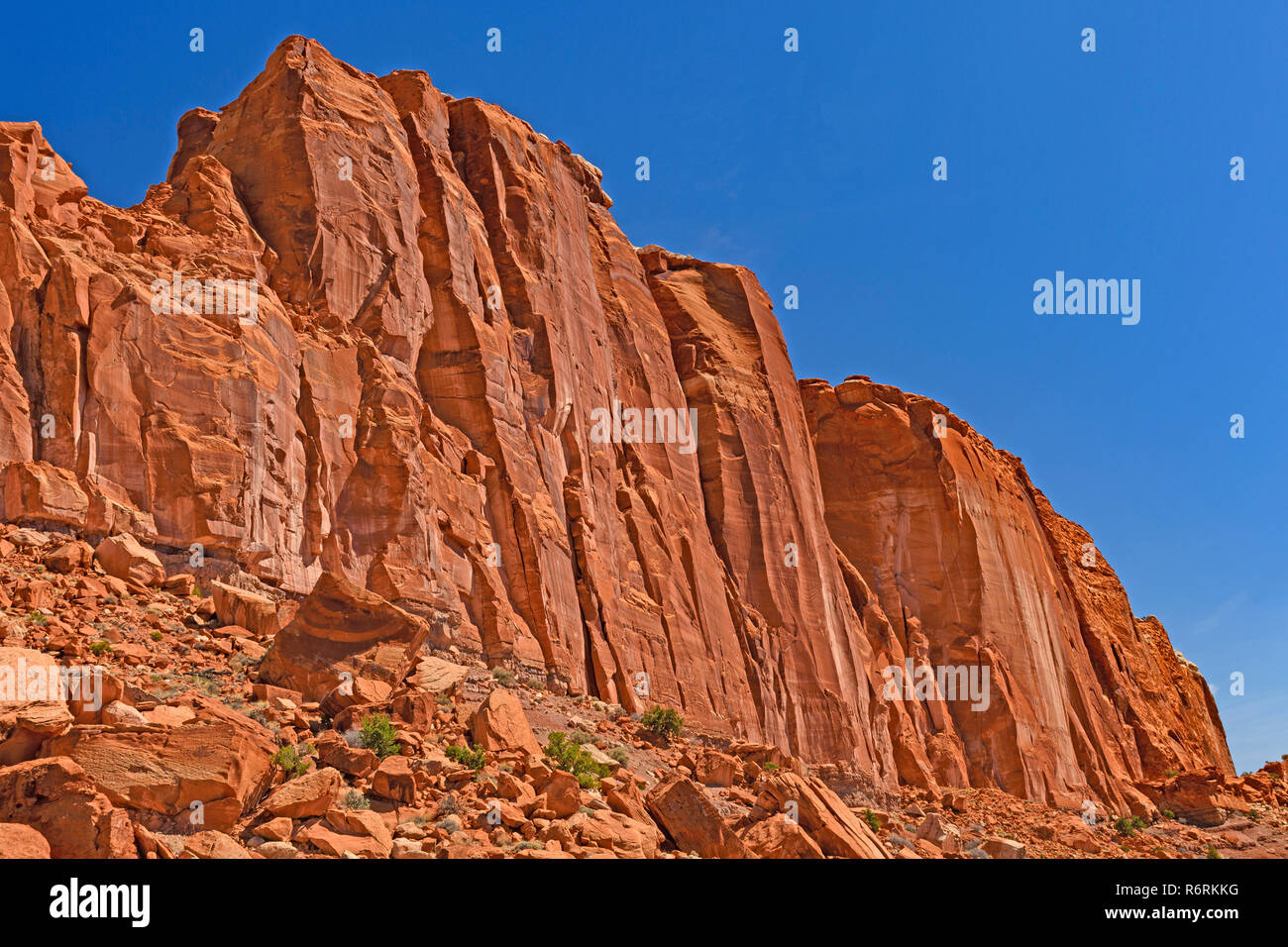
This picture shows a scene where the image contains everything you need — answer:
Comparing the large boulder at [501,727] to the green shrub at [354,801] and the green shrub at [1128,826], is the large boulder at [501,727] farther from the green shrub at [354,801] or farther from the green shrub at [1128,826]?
the green shrub at [1128,826]

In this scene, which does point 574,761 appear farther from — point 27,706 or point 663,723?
point 27,706

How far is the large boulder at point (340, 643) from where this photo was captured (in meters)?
20.2

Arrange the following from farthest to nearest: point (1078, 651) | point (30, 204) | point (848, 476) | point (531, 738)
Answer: point (1078, 651) → point (848, 476) → point (30, 204) → point (531, 738)

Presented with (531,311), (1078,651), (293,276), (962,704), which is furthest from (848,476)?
(293,276)

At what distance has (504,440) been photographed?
112ft

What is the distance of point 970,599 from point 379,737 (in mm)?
44841

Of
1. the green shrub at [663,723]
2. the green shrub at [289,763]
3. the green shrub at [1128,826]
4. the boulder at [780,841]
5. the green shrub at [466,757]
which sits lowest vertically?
the green shrub at [1128,826]

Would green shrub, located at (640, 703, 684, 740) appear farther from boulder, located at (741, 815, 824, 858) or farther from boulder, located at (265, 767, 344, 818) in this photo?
boulder, located at (265, 767, 344, 818)

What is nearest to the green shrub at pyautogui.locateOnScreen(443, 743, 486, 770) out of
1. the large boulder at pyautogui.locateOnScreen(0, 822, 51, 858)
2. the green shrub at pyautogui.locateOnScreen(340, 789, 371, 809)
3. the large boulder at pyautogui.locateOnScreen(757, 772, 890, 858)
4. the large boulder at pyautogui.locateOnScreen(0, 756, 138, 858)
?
the green shrub at pyautogui.locateOnScreen(340, 789, 371, 809)

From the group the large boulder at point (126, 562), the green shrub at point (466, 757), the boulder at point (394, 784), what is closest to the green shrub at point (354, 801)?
Answer: the boulder at point (394, 784)

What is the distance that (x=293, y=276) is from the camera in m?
30.9

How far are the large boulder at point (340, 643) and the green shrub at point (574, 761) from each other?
3046 mm
